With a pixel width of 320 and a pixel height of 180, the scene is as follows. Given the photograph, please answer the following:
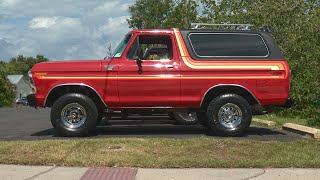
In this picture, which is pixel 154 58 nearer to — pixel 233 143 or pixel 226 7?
pixel 233 143

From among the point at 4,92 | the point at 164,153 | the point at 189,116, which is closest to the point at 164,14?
the point at 4,92

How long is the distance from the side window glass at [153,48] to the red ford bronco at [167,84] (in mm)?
29

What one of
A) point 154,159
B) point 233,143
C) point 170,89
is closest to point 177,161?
point 154,159

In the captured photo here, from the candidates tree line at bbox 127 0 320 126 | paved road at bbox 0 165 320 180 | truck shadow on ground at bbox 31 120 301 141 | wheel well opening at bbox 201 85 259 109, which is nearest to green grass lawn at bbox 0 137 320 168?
paved road at bbox 0 165 320 180

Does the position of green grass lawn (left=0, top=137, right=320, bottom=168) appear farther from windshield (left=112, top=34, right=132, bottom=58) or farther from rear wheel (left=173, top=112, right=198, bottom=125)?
rear wheel (left=173, top=112, right=198, bottom=125)

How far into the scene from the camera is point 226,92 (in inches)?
399

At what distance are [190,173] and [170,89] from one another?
3.19 m

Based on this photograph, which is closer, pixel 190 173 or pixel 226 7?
pixel 190 173

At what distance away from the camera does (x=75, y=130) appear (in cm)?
982

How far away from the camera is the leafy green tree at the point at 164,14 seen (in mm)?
26781

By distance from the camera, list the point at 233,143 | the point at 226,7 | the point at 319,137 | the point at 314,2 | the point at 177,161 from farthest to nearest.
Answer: the point at 226,7 → the point at 314,2 → the point at 319,137 → the point at 233,143 → the point at 177,161

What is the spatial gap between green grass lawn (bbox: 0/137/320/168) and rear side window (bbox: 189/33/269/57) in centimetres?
204

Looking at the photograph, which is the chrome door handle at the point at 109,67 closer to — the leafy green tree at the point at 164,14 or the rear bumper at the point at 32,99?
the rear bumper at the point at 32,99

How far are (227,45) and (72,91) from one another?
328 centimetres
